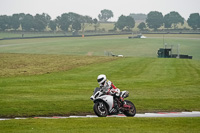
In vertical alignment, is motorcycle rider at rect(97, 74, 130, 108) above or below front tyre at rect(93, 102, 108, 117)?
above

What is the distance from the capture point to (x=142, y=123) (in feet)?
41.4

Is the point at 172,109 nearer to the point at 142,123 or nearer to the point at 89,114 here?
the point at 89,114

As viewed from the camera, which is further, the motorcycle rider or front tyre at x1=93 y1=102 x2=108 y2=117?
front tyre at x1=93 y1=102 x2=108 y2=117

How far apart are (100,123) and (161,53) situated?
6069 centimetres

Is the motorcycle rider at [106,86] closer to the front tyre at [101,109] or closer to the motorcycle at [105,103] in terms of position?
the motorcycle at [105,103]

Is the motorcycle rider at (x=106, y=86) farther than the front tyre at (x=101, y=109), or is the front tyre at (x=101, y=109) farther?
the front tyre at (x=101, y=109)

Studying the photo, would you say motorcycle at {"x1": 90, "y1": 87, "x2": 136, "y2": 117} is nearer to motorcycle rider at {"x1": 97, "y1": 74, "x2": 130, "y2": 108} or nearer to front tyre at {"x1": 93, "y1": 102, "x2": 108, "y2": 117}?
front tyre at {"x1": 93, "y1": 102, "x2": 108, "y2": 117}

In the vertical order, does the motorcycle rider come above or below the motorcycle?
above

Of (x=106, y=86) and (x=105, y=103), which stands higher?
(x=106, y=86)

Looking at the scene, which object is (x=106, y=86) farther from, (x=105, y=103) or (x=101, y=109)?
(x=101, y=109)

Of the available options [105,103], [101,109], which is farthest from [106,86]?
[101,109]

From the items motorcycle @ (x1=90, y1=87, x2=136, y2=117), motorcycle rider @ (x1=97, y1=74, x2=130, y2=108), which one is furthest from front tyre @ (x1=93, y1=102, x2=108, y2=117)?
motorcycle rider @ (x1=97, y1=74, x2=130, y2=108)

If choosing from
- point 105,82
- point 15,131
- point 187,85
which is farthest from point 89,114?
point 187,85

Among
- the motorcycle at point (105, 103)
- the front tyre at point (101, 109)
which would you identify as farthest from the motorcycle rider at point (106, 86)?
the front tyre at point (101, 109)
